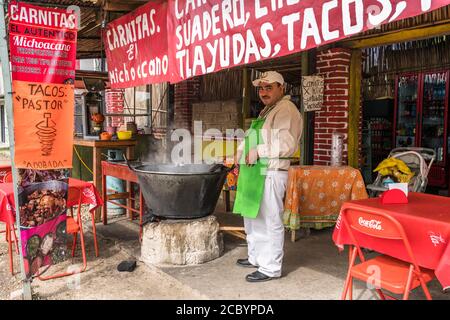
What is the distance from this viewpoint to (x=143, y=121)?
32.4 ft

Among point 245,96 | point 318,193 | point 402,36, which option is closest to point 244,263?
point 318,193

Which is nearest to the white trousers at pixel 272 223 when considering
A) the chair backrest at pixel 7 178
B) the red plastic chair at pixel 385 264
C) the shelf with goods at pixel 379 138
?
the red plastic chair at pixel 385 264

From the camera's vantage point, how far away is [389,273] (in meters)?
2.78

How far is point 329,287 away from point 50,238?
2.66 metres

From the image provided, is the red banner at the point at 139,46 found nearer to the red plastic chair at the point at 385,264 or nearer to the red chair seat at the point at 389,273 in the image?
the red plastic chair at the point at 385,264

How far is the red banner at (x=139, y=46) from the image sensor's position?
4742 millimetres

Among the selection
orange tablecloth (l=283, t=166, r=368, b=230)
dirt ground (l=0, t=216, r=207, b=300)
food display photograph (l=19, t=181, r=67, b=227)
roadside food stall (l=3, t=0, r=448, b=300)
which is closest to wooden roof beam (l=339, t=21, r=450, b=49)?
roadside food stall (l=3, t=0, r=448, b=300)

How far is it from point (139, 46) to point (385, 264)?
3875mm

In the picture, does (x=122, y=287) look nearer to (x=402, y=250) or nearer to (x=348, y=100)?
(x=402, y=250)

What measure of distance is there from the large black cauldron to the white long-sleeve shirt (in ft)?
2.76

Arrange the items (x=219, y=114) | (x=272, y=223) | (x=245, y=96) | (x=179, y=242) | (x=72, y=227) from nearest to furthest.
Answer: (x=272, y=223), (x=72, y=227), (x=179, y=242), (x=245, y=96), (x=219, y=114)

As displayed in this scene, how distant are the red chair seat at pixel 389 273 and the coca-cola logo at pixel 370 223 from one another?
37 cm

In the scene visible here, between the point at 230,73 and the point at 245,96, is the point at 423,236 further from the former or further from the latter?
the point at 230,73
